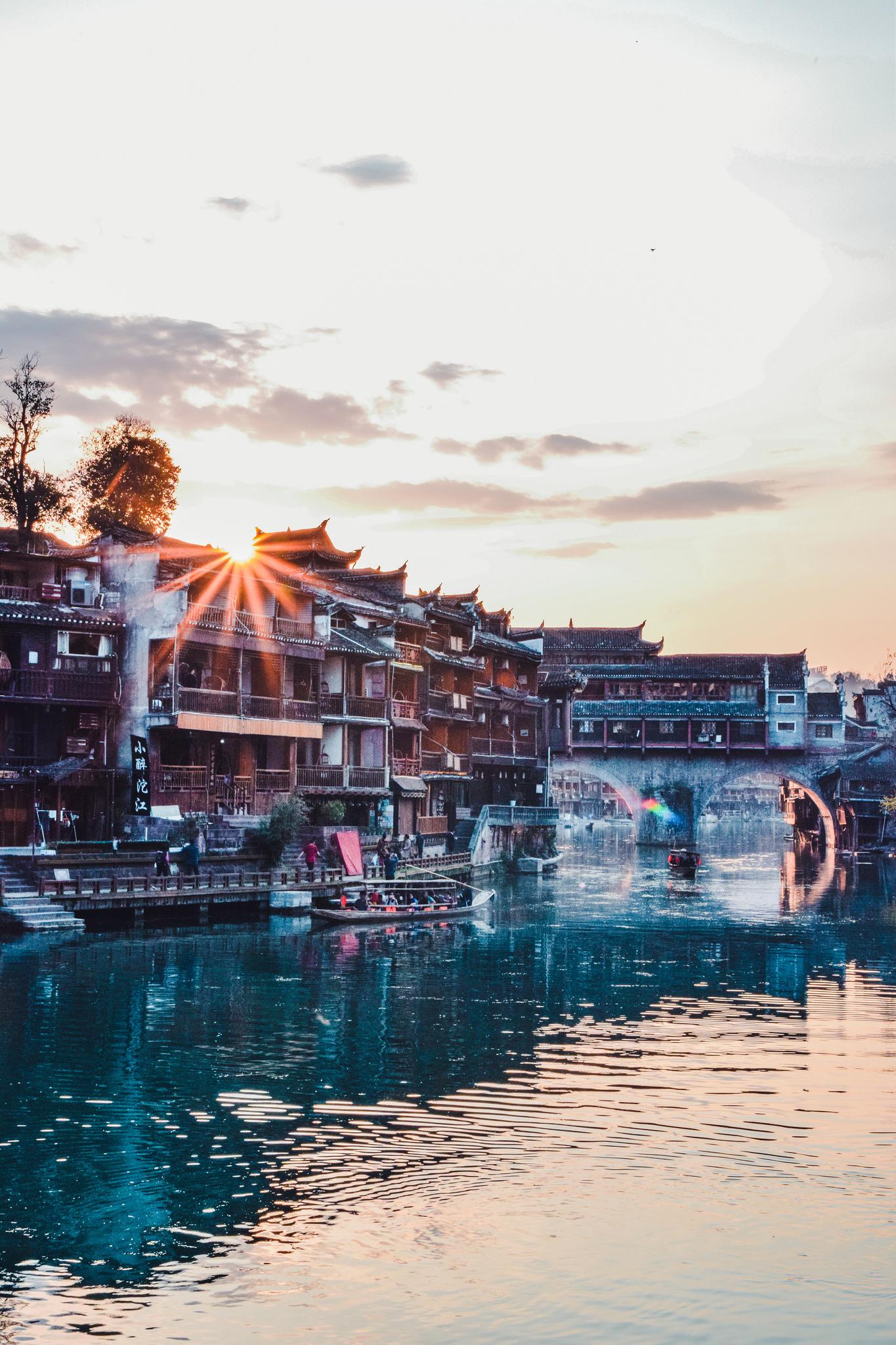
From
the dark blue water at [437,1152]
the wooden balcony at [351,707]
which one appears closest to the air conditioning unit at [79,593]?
the wooden balcony at [351,707]

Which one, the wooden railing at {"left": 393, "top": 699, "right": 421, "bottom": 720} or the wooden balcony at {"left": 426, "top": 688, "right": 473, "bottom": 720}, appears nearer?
the wooden railing at {"left": 393, "top": 699, "right": 421, "bottom": 720}

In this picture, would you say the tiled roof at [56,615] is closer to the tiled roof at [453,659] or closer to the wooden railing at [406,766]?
the wooden railing at [406,766]

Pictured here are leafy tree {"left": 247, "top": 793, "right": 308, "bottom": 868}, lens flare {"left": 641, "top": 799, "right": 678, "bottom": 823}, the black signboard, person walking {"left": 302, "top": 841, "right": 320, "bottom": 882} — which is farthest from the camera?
lens flare {"left": 641, "top": 799, "right": 678, "bottom": 823}

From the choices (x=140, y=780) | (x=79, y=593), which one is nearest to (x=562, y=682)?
(x=79, y=593)

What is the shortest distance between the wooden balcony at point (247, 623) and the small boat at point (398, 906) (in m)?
11.2

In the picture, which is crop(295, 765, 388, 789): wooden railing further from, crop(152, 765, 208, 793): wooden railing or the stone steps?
the stone steps

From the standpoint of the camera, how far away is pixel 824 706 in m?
105

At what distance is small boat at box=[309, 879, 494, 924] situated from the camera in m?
48.3

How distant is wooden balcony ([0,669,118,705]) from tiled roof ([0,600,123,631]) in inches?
69.8

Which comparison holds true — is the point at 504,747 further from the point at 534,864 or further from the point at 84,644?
the point at 84,644

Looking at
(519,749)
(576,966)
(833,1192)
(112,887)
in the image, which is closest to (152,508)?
(519,749)

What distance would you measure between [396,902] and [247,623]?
532 inches

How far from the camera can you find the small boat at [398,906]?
4834cm

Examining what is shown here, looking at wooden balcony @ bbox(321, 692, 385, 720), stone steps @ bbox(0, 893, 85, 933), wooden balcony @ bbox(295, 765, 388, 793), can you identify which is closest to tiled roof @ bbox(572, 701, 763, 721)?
wooden balcony @ bbox(321, 692, 385, 720)
